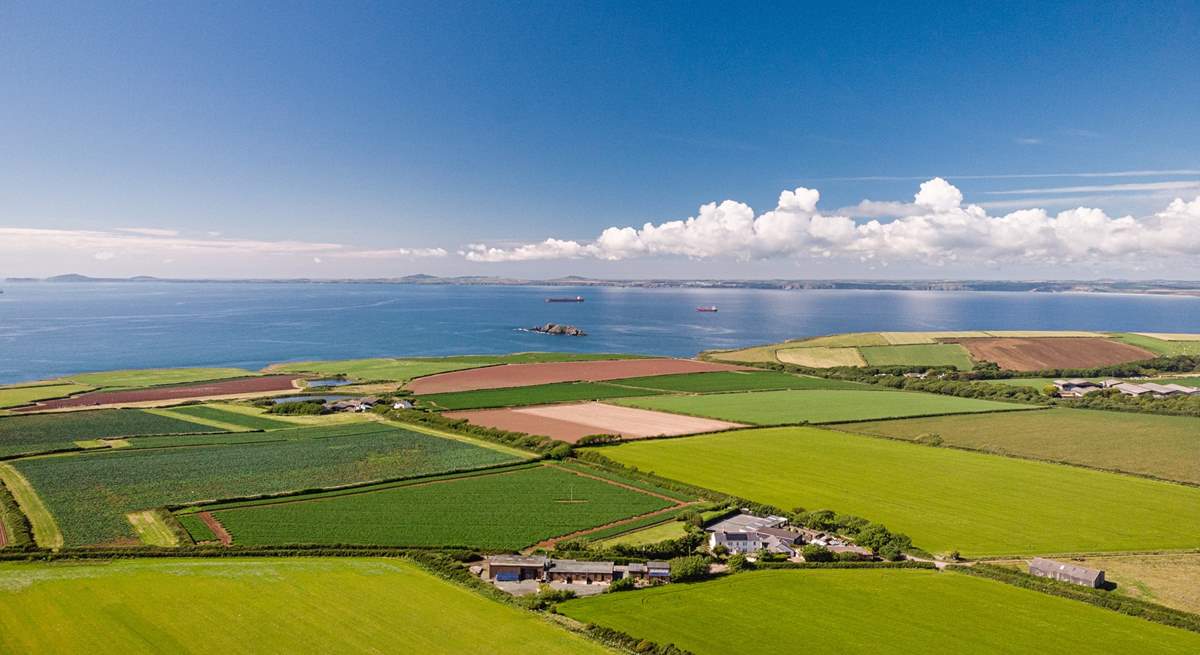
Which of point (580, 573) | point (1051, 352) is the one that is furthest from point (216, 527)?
point (1051, 352)

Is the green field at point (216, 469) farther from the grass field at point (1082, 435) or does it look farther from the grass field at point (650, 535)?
the grass field at point (1082, 435)

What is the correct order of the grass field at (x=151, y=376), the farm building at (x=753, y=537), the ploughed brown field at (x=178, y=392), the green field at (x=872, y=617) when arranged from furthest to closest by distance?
the grass field at (x=151, y=376)
the ploughed brown field at (x=178, y=392)
the farm building at (x=753, y=537)
the green field at (x=872, y=617)

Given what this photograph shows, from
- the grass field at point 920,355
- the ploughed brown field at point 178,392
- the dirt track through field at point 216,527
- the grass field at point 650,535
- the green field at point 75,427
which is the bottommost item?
the grass field at point 650,535

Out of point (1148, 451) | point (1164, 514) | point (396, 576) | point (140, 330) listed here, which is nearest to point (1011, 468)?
point (1164, 514)

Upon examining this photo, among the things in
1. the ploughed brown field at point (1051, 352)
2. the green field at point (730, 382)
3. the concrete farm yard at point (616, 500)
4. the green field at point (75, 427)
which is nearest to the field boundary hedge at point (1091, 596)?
the concrete farm yard at point (616, 500)

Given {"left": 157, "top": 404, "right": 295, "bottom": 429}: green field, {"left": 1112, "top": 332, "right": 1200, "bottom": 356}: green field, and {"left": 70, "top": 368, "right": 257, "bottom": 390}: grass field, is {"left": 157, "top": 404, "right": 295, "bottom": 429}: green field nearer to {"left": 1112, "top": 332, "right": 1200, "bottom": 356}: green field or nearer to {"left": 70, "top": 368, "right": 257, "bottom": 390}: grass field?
{"left": 70, "top": 368, "right": 257, "bottom": 390}: grass field

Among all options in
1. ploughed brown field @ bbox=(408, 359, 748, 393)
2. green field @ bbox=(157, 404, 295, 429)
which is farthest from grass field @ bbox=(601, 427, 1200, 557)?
ploughed brown field @ bbox=(408, 359, 748, 393)
